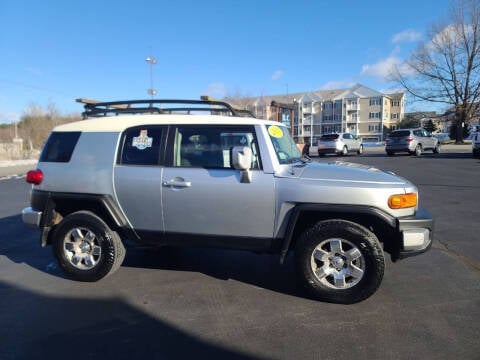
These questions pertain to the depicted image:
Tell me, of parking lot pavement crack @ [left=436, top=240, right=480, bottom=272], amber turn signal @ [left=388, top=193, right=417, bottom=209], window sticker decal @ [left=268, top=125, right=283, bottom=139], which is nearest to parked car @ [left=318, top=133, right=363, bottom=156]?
parking lot pavement crack @ [left=436, top=240, right=480, bottom=272]

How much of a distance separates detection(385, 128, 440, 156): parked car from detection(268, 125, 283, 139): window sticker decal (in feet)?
68.4

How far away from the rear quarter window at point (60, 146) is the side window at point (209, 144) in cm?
133

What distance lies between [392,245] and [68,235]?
360 cm

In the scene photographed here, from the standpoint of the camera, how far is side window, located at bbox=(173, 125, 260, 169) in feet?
12.1

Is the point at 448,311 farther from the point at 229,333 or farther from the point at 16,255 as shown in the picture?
the point at 16,255

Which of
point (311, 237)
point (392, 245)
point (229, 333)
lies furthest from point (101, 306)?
point (392, 245)

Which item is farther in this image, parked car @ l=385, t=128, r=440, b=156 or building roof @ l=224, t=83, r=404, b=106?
building roof @ l=224, t=83, r=404, b=106

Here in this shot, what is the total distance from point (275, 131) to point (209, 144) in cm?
79

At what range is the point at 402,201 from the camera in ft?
11.0

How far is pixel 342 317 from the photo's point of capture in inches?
125

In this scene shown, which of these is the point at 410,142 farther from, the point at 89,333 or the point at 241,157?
the point at 89,333

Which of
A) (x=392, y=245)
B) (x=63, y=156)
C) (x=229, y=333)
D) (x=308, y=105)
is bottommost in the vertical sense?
(x=229, y=333)

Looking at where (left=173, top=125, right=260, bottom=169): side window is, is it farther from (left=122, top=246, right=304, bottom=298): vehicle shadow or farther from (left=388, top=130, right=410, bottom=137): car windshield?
(left=388, top=130, right=410, bottom=137): car windshield

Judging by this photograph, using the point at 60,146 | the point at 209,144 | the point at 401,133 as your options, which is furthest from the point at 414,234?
the point at 401,133
